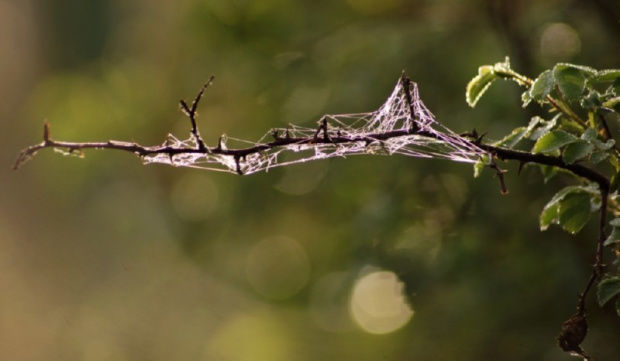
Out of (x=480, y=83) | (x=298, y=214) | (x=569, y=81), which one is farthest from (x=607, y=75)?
(x=298, y=214)

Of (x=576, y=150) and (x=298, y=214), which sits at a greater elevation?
(x=298, y=214)

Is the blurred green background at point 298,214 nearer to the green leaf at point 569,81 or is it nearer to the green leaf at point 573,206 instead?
the green leaf at point 573,206

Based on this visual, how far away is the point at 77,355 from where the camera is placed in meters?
2.80

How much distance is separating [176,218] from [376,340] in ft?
2.64

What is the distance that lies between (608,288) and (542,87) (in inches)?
8.1

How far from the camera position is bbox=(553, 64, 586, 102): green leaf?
0.70 meters

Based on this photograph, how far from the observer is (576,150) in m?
0.68

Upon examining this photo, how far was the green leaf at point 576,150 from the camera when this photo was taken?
68 cm

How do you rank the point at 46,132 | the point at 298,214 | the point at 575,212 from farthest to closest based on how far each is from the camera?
the point at 298,214 → the point at 575,212 → the point at 46,132

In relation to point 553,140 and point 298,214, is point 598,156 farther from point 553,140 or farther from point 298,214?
point 298,214

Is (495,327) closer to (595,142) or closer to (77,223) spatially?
(595,142)

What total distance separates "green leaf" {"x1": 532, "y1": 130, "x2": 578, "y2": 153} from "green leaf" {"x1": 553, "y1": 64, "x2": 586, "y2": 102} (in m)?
0.04

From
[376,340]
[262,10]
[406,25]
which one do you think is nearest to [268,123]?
[262,10]

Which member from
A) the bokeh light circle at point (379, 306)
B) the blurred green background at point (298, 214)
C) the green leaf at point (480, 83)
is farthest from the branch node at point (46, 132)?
the bokeh light circle at point (379, 306)
